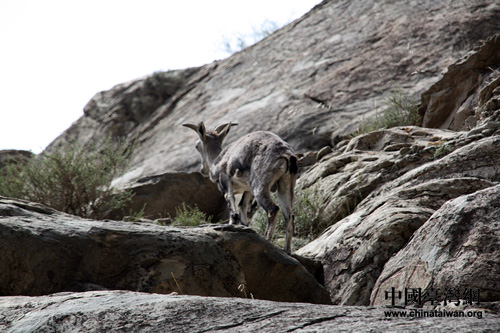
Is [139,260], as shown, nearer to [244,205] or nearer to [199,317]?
[199,317]

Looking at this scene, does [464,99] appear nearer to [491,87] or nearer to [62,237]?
[491,87]

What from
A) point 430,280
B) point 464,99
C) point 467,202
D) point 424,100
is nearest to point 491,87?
point 464,99

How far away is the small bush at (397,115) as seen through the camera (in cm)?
1156

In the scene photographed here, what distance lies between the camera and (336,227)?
7.57 metres

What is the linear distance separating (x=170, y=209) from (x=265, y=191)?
5.10m

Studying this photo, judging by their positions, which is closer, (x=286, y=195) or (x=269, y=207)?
(x=269, y=207)

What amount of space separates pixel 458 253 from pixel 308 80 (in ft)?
37.9

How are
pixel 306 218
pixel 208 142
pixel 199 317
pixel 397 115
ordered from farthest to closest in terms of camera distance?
1. pixel 397 115
2. pixel 208 142
3. pixel 306 218
4. pixel 199 317

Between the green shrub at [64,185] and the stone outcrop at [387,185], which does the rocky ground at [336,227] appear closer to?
the stone outcrop at [387,185]

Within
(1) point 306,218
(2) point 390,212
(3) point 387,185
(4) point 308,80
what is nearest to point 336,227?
(3) point 387,185

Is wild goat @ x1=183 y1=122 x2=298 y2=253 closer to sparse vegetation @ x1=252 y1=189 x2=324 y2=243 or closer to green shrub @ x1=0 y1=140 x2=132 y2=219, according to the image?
sparse vegetation @ x1=252 y1=189 x2=324 y2=243

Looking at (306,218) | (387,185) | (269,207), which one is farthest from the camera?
(306,218)

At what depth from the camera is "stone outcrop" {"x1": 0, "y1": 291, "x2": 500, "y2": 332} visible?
3.07 metres

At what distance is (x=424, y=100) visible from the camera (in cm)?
1167
